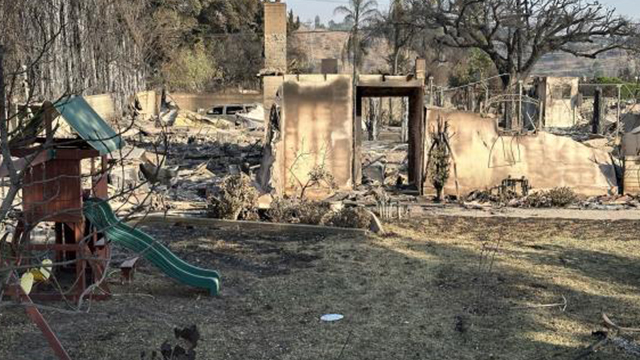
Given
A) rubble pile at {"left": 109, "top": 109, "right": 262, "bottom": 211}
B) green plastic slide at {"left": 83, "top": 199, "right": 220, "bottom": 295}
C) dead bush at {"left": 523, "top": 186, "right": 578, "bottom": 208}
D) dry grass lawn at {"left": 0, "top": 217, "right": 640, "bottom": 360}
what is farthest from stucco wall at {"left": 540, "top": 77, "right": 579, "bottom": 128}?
green plastic slide at {"left": 83, "top": 199, "right": 220, "bottom": 295}

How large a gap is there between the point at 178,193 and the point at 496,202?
6.92 m

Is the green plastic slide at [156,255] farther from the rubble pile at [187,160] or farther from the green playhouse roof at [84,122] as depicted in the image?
the green playhouse roof at [84,122]

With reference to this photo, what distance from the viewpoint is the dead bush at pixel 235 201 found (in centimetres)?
1181

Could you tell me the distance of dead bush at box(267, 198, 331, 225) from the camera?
11.7 m

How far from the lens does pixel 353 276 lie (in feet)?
28.3

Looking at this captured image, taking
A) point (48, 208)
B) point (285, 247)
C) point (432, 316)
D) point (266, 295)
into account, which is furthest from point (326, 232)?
point (48, 208)

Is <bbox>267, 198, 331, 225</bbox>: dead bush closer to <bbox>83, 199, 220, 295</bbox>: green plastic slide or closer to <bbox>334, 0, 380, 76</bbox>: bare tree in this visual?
<bbox>83, 199, 220, 295</bbox>: green plastic slide

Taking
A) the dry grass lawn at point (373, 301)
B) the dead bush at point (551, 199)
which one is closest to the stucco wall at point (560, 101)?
the dead bush at point (551, 199)

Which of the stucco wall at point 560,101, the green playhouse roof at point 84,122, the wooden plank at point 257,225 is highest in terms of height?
the stucco wall at point 560,101

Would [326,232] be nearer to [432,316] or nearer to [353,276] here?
[353,276]

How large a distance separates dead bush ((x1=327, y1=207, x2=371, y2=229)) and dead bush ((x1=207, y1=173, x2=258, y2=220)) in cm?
144

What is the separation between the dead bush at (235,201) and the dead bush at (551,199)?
20.0 feet

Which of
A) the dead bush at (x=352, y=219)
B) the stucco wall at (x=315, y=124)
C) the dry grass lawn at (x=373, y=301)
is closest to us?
the dry grass lawn at (x=373, y=301)

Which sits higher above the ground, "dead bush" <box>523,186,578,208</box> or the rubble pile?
the rubble pile
